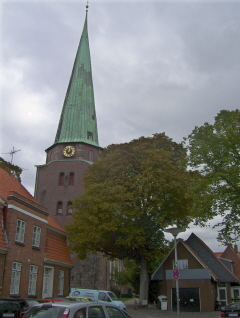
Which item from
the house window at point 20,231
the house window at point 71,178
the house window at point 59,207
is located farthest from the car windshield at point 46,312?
the house window at point 71,178

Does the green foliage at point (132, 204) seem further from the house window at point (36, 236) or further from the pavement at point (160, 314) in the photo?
the house window at point (36, 236)

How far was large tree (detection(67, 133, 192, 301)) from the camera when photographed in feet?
89.3

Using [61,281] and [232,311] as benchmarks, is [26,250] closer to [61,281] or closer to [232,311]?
[61,281]

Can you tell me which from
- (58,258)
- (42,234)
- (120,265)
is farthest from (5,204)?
(120,265)

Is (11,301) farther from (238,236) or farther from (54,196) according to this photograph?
(54,196)

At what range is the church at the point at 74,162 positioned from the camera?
40719 mm

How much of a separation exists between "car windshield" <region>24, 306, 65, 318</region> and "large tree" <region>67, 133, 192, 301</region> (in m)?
19.2

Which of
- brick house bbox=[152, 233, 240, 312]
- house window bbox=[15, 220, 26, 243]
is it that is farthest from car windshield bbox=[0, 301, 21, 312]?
brick house bbox=[152, 233, 240, 312]

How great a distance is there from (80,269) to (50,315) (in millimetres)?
34825

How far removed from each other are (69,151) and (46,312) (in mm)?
39020

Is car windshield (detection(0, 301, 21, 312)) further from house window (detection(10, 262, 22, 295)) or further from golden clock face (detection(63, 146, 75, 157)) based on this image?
golden clock face (detection(63, 146, 75, 157))

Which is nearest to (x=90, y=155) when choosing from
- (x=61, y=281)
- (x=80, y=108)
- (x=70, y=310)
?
(x=80, y=108)

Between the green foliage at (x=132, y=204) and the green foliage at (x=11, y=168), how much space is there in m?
5.53

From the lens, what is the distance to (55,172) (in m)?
45.3
